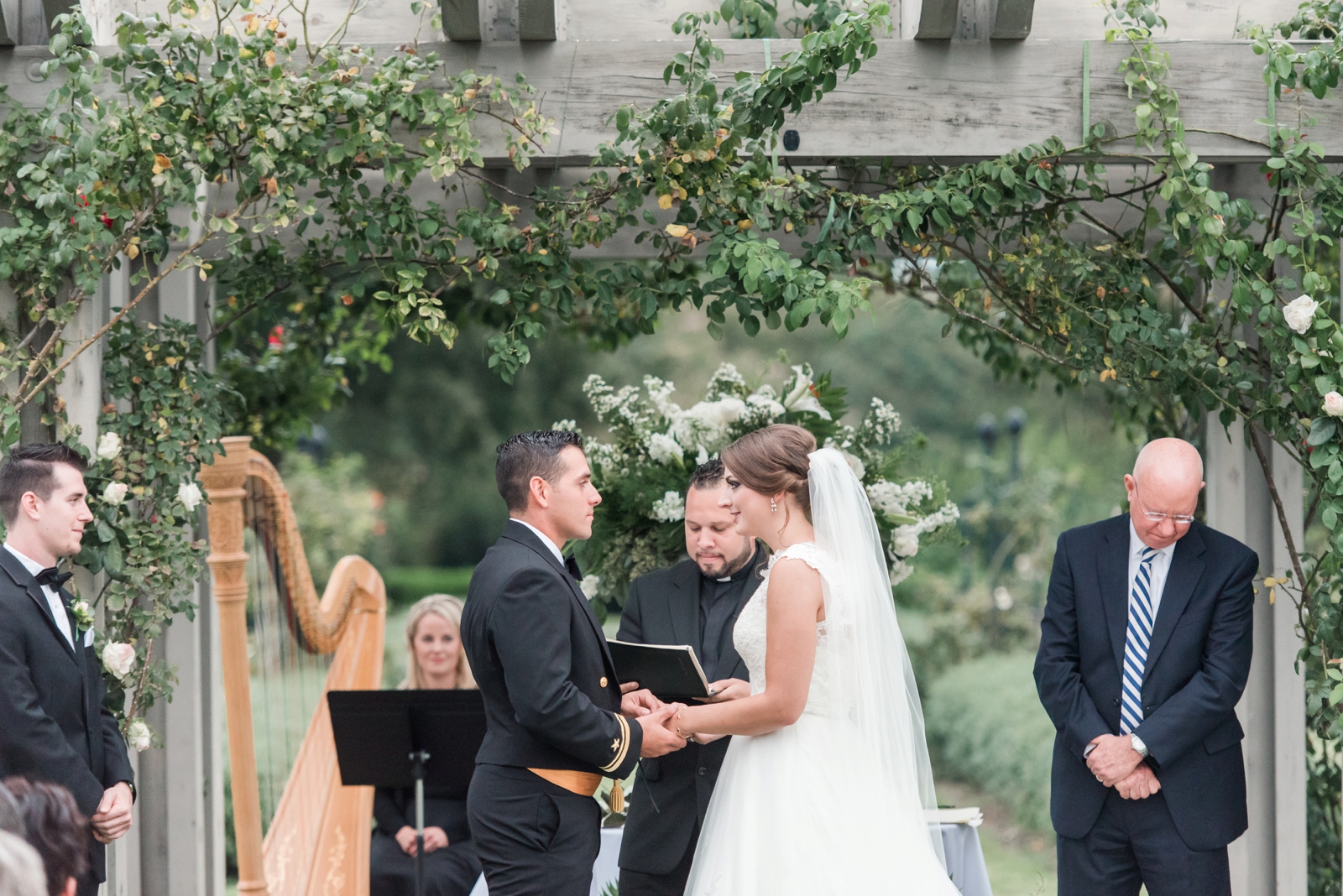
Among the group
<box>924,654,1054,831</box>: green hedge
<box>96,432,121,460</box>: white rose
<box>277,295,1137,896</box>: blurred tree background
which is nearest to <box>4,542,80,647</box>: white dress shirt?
<box>96,432,121,460</box>: white rose

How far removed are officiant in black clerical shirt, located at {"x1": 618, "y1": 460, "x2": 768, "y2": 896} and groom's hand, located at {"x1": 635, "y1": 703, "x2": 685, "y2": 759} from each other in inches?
7.1

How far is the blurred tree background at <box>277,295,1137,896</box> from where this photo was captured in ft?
39.0

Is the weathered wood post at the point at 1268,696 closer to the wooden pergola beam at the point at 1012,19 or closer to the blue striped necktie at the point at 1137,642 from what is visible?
the blue striped necktie at the point at 1137,642

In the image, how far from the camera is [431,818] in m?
5.05

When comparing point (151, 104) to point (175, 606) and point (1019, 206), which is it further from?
point (1019, 206)

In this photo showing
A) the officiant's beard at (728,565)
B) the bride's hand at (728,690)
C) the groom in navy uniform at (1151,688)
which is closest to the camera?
the bride's hand at (728,690)

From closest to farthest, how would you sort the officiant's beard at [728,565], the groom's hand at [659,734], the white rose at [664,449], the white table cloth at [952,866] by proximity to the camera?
the groom's hand at [659,734] → the officiant's beard at [728,565] → the white table cloth at [952,866] → the white rose at [664,449]

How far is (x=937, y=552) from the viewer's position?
56.2ft

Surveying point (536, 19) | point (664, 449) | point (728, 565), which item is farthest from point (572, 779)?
point (536, 19)

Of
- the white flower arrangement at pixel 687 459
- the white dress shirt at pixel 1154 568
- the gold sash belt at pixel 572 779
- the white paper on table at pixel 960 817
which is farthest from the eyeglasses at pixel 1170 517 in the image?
the gold sash belt at pixel 572 779

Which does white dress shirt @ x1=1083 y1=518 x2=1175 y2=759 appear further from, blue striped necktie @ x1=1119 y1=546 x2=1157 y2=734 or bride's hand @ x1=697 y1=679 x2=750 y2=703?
bride's hand @ x1=697 y1=679 x2=750 y2=703

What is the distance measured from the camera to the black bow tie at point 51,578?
10.6ft

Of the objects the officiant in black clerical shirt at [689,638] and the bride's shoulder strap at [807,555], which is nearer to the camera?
the bride's shoulder strap at [807,555]

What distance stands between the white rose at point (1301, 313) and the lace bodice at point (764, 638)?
4.88ft
